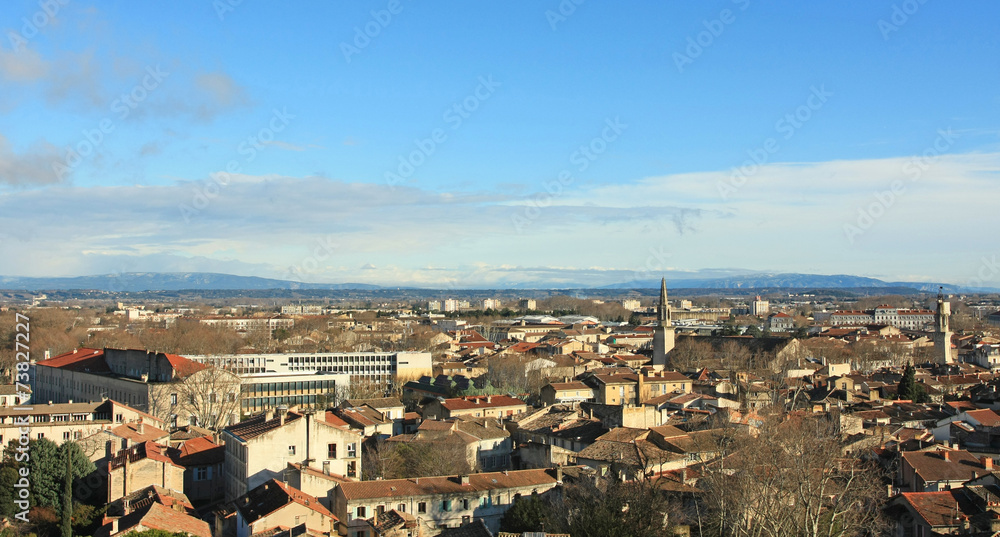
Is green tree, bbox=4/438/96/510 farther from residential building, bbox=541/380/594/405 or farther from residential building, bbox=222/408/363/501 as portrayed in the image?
residential building, bbox=541/380/594/405

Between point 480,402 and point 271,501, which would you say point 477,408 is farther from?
point 271,501

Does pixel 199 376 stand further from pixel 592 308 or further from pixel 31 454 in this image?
pixel 592 308

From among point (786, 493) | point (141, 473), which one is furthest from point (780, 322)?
point (141, 473)

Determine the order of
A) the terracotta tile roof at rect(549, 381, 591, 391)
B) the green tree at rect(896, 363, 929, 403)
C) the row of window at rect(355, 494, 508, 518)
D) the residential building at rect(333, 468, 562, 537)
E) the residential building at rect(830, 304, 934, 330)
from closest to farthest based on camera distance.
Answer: the row of window at rect(355, 494, 508, 518), the residential building at rect(333, 468, 562, 537), the green tree at rect(896, 363, 929, 403), the terracotta tile roof at rect(549, 381, 591, 391), the residential building at rect(830, 304, 934, 330)

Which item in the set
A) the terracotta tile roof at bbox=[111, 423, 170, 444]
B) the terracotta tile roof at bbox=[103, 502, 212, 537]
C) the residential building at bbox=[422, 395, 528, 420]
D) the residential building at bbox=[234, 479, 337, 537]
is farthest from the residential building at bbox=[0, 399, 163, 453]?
the residential building at bbox=[422, 395, 528, 420]

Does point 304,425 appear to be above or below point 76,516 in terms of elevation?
above

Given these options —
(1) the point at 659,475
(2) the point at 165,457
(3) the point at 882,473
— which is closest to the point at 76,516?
(2) the point at 165,457

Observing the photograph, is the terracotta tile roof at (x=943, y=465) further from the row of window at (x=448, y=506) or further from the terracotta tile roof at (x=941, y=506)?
the row of window at (x=448, y=506)

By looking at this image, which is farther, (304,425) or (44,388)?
(44,388)
